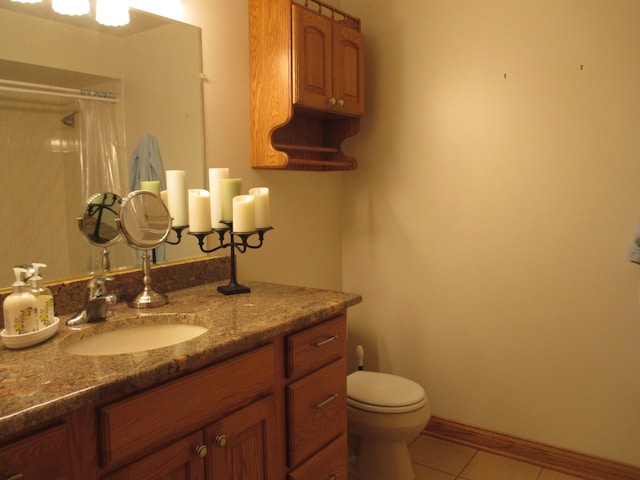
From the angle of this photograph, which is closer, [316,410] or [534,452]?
[316,410]

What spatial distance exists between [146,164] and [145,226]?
0.28m

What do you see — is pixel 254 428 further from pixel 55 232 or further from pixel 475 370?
pixel 475 370

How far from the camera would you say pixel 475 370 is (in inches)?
94.4

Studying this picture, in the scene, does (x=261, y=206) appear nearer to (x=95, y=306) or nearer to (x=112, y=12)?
(x=95, y=306)

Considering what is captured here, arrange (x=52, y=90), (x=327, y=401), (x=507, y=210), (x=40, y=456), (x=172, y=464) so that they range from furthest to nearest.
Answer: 1. (x=507, y=210)
2. (x=327, y=401)
3. (x=52, y=90)
4. (x=172, y=464)
5. (x=40, y=456)

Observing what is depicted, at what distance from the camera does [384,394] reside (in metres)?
2.02

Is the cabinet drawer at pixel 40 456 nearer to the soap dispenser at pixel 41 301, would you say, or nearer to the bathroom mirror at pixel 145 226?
the soap dispenser at pixel 41 301

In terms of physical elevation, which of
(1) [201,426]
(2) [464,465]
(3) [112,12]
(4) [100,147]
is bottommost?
(2) [464,465]

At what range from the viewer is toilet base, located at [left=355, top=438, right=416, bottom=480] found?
6.64 ft

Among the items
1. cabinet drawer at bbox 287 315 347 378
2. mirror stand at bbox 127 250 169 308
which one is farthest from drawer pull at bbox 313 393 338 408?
mirror stand at bbox 127 250 169 308

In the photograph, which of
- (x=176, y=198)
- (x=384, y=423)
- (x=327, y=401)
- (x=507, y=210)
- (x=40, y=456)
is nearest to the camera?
(x=40, y=456)

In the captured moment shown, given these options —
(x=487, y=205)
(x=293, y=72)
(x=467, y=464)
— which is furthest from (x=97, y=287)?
(x=467, y=464)

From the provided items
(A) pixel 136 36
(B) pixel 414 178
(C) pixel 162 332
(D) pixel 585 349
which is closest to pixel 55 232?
(C) pixel 162 332

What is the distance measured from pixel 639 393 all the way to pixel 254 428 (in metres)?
1.62
